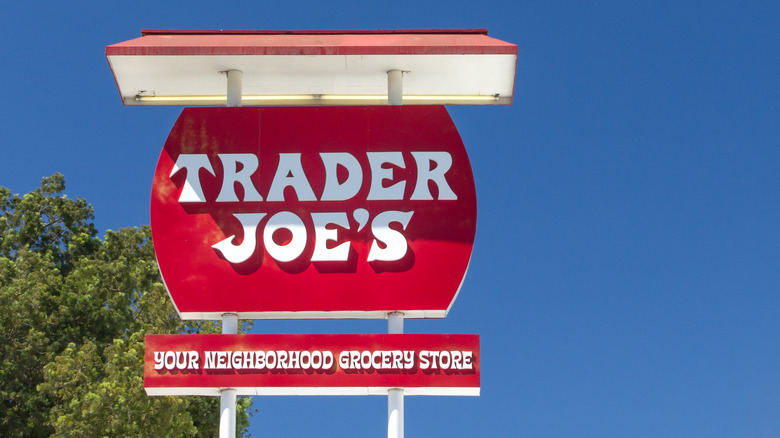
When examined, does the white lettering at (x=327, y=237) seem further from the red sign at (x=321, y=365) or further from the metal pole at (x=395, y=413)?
the metal pole at (x=395, y=413)

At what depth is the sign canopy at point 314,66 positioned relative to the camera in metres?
19.3

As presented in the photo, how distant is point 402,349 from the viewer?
18.2 m

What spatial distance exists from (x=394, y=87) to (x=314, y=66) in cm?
125

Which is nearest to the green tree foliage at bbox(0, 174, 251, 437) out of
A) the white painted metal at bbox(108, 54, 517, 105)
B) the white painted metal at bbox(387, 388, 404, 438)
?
the white painted metal at bbox(108, 54, 517, 105)

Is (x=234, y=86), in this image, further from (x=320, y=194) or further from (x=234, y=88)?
(x=320, y=194)

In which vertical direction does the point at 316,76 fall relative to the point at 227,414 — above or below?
above

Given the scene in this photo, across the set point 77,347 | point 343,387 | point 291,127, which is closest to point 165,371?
point 343,387

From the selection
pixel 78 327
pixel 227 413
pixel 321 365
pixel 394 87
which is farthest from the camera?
pixel 78 327

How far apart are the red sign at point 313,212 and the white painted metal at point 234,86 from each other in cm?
19

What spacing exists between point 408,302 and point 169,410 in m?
13.8

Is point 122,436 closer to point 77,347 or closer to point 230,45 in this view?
point 77,347

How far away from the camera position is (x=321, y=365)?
1816 cm

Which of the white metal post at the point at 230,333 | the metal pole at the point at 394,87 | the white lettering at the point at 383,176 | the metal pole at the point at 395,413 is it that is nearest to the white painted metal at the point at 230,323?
the white metal post at the point at 230,333

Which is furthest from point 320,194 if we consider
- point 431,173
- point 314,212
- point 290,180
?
point 431,173
